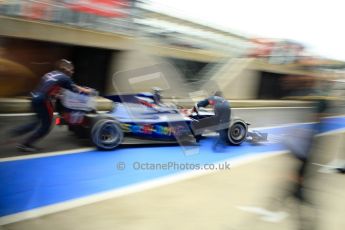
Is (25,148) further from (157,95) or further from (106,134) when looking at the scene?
(157,95)

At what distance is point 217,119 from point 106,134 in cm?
175

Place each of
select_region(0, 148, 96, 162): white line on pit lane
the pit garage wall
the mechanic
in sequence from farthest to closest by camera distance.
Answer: the pit garage wall, select_region(0, 148, 96, 162): white line on pit lane, the mechanic

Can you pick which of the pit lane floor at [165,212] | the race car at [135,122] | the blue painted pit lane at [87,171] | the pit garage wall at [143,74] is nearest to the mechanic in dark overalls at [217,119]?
the race car at [135,122]

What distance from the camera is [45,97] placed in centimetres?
443

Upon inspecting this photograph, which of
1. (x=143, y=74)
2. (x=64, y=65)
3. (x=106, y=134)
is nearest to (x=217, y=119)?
(x=143, y=74)

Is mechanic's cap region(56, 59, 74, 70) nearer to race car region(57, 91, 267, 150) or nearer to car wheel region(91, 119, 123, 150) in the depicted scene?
race car region(57, 91, 267, 150)

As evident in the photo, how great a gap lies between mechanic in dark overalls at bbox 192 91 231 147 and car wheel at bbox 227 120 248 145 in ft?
0.26

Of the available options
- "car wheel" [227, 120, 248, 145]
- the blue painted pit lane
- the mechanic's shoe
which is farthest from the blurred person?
the mechanic's shoe

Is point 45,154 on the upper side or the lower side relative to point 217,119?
lower

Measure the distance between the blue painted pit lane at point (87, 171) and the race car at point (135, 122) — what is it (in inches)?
7.8

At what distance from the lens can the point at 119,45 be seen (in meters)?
5.19

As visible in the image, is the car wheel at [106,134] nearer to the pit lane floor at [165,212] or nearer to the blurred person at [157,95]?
the blurred person at [157,95]

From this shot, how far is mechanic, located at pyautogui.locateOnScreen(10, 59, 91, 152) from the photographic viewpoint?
4336 mm

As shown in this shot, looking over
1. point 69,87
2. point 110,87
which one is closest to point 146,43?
point 110,87
